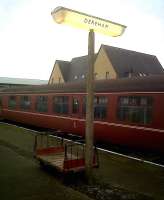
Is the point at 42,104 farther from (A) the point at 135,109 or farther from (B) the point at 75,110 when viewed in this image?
(A) the point at 135,109

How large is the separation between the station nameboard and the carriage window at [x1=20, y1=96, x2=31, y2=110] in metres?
14.2

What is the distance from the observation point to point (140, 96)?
11922 millimetres

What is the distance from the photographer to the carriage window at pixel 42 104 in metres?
18.9

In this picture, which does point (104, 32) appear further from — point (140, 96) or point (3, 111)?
point (3, 111)

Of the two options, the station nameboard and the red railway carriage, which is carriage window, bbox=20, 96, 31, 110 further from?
the station nameboard

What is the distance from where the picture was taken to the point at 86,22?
7516mm

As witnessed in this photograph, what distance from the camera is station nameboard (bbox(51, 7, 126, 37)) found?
7.15 metres

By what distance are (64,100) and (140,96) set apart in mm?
5922

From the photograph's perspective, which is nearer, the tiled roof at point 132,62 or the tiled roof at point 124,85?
the tiled roof at point 124,85

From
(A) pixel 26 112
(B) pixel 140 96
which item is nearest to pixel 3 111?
(A) pixel 26 112

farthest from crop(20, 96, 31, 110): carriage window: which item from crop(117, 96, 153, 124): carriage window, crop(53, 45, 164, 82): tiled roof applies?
crop(53, 45, 164, 82): tiled roof

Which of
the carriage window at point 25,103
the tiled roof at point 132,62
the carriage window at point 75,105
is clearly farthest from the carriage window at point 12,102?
the tiled roof at point 132,62

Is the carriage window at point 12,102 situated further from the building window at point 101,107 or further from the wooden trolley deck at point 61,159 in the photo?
the wooden trolley deck at point 61,159

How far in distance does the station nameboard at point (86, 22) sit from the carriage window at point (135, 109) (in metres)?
4.24
